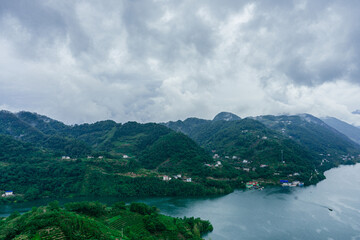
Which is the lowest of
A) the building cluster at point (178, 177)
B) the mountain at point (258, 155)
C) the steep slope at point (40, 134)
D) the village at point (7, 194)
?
the village at point (7, 194)

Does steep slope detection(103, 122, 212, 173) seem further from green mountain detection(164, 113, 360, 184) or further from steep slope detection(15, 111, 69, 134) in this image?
steep slope detection(15, 111, 69, 134)

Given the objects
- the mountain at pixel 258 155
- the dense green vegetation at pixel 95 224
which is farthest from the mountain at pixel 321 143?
the dense green vegetation at pixel 95 224

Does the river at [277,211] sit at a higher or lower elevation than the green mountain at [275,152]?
lower

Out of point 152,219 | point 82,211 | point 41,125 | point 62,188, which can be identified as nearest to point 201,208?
point 152,219

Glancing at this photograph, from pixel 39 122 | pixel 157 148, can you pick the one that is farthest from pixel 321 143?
pixel 39 122

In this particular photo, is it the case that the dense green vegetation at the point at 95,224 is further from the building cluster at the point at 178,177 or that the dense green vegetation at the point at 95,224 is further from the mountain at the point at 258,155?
the mountain at the point at 258,155

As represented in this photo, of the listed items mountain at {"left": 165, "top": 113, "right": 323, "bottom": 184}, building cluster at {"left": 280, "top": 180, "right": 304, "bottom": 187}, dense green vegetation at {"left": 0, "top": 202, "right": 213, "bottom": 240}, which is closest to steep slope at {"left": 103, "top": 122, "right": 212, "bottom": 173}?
mountain at {"left": 165, "top": 113, "right": 323, "bottom": 184}
